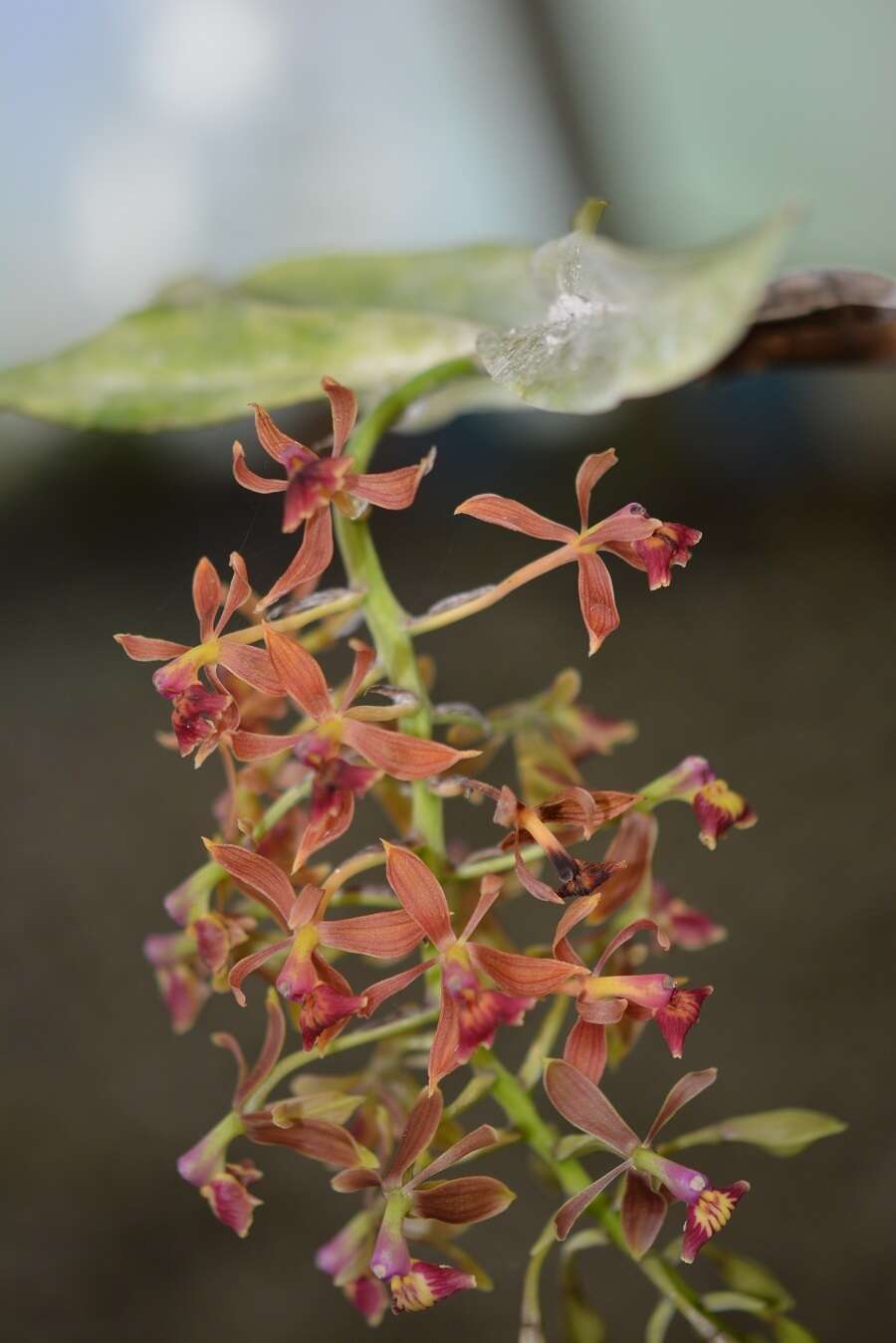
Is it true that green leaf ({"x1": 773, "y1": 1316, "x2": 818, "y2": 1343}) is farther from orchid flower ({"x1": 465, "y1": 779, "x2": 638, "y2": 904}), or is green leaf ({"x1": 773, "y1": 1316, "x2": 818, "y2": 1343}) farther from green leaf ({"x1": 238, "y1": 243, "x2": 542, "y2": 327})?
green leaf ({"x1": 238, "y1": 243, "x2": 542, "y2": 327})

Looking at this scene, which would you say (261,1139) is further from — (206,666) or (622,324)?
(622,324)

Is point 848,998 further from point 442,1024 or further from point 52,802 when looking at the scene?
point 442,1024

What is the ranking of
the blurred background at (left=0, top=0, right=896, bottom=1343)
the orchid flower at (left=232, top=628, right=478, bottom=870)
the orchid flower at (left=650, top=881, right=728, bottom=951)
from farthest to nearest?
1. the blurred background at (left=0, top=0, right=896, bottom=1343)
2. the orchid flower at (left=650, top=881, right=728, bottom=951)
3. the orchid flower at (left=232, top=628, right=478, bottom=870)

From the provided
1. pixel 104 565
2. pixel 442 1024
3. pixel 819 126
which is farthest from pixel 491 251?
pixel 104 565

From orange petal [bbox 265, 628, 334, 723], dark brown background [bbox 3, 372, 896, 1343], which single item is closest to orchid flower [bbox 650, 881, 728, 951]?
orange petal [bbox 265, 628, 334, 723]

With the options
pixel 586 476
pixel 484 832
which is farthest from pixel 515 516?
pixel 484 832

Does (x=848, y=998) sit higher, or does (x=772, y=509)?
(x=772, y=509)
